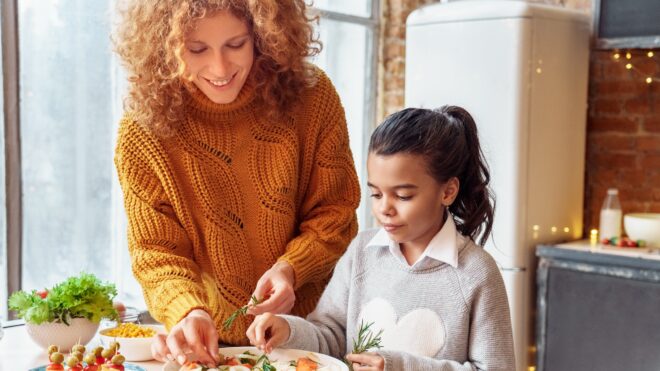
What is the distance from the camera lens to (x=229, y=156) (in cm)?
165

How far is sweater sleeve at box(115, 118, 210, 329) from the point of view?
153cm

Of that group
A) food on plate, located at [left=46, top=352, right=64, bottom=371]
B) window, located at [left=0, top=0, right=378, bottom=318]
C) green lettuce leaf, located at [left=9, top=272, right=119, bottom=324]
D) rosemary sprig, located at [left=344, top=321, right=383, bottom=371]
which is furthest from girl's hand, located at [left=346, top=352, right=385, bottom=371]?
window, located at [left=0, top=0, right=378, bottom=318]

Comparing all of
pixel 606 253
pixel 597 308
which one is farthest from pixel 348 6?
pixel 597 308

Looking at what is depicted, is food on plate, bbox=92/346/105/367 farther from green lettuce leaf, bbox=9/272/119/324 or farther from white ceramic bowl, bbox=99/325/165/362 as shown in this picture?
green lettuce leaf, bbox=9/272/119/324

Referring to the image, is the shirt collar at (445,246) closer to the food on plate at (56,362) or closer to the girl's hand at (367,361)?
the girl's hand at (367,361)

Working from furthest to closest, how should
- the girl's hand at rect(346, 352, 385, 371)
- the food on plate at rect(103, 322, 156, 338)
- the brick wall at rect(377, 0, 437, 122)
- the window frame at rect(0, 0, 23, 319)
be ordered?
the brick wall at rect(377, 0, 437, 122)
the window frame at rect(0, 0, 23, 319)
the food on plate at rect(103, 322, 156, 338)
the girl's hand at rect(346, 352, 385, 371)

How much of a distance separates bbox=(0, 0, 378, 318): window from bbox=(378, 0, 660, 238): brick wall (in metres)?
2.03

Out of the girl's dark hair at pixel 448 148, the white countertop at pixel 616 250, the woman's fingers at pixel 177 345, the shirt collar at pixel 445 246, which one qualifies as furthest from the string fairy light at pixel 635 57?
the woman's fingers at pixel 177 345

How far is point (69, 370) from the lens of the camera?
55.9 inches

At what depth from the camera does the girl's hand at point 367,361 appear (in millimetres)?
1281

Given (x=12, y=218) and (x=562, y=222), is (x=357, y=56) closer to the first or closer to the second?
Result: (x=562, y=222)

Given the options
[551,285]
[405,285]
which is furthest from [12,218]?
[551,285]

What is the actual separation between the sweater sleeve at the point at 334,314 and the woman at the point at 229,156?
0.04 m

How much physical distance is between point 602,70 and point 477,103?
656 millimetres
